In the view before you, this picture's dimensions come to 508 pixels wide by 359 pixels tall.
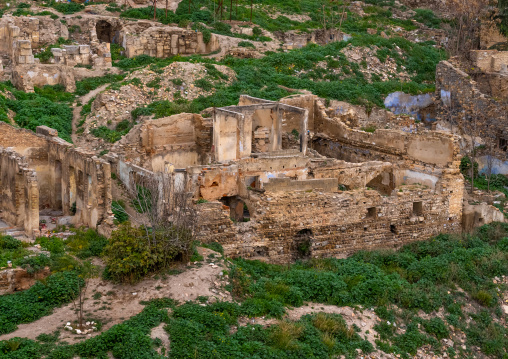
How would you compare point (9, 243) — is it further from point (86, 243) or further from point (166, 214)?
point (166, 214)

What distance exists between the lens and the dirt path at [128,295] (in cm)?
1628

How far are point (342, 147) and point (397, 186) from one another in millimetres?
3252

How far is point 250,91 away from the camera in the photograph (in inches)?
1154

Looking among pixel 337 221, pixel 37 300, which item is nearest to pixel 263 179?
pixel 337 221

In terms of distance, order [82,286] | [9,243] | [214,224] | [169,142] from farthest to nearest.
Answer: [169,142] → [214,224] → [9,243] → [82,286]

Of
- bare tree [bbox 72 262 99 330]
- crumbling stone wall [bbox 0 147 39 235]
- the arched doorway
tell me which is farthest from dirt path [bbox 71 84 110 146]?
bare tree [bbox 72 262 99 330]

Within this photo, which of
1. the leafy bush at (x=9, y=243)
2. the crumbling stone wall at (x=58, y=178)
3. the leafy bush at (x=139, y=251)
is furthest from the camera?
the crumbling stone wall at (x=58, y=178)

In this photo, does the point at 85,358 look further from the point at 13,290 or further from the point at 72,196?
Answer: the point at 72,196

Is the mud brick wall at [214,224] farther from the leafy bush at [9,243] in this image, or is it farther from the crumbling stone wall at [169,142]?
the crumbling stone wall at [169,142]

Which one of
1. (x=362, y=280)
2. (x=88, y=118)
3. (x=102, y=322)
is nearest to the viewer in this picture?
(x=102, y=322)

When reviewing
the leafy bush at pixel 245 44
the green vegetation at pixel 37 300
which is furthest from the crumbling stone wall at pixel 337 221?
the leafy bush at pixel 245 44

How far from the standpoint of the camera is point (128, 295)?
17.4m

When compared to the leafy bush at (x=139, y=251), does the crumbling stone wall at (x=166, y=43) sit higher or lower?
higher

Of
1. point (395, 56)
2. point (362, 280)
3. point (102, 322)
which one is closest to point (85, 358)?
point (102, 322)
